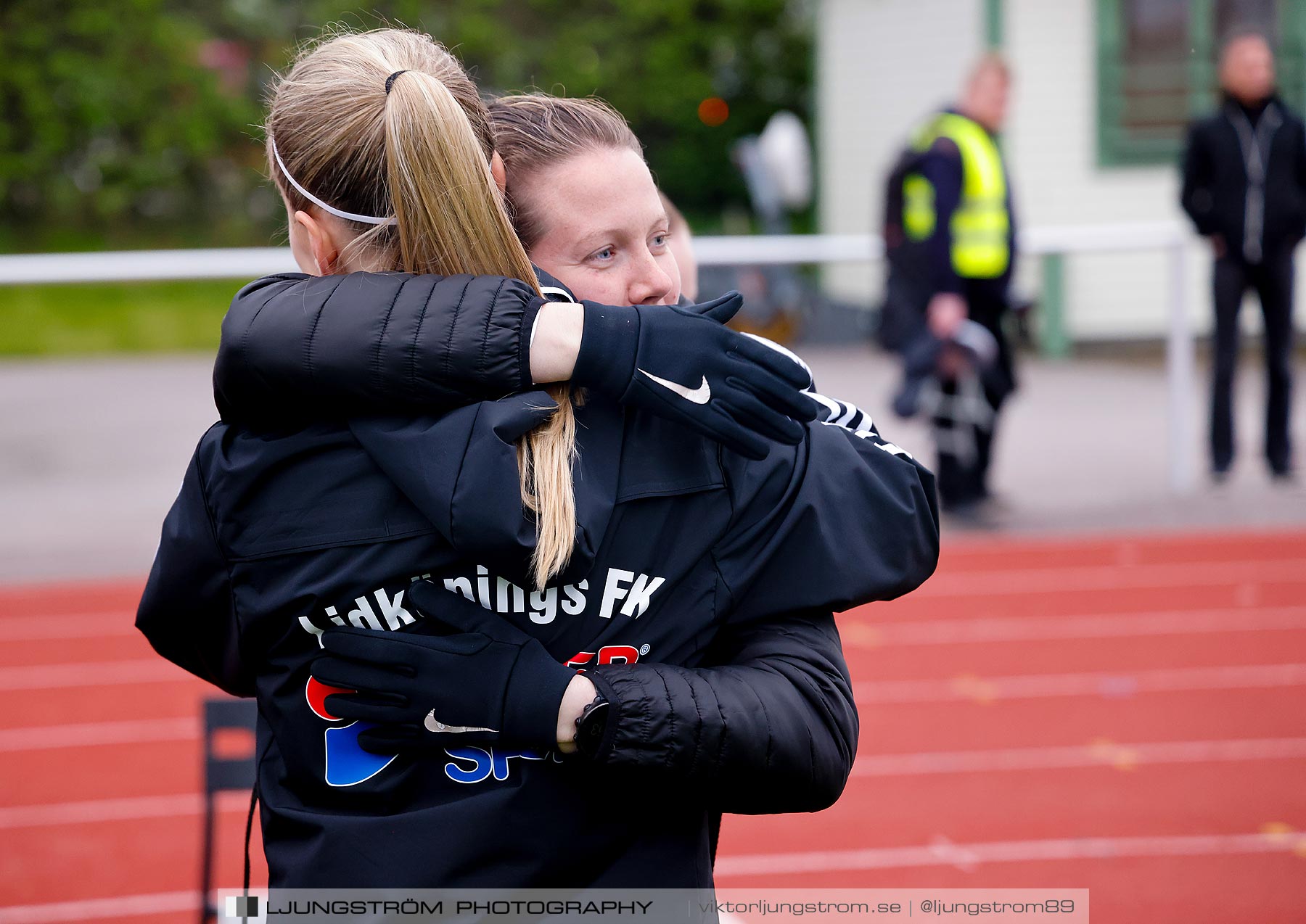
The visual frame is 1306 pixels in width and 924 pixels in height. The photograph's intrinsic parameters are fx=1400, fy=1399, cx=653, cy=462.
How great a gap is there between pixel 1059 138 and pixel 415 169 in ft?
41.8

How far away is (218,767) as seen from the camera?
2.92 meters

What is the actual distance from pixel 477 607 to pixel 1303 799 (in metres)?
3.58

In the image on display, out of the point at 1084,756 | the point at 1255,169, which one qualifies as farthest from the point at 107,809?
the point at 1255,169

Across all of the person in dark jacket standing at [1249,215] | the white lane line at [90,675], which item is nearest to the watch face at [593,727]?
the white lane line at [90,675]

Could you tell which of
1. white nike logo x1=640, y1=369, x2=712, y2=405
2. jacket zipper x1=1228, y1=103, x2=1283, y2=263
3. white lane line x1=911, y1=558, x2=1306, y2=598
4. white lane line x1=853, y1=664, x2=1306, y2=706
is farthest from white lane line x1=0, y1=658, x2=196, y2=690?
jacket zipper x1=1228, y1=103, x2=1283, y2=263

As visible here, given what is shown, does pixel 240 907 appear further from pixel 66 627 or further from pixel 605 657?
pixel 66 627

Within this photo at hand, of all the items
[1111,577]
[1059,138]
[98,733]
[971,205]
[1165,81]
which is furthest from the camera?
[1059,138]

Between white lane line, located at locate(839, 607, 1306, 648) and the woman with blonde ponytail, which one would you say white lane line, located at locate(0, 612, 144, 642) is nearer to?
white lane line, located at locate(839, 607, 1306, 648)

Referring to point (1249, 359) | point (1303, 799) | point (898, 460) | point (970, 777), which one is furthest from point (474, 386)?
point (1249, 359)

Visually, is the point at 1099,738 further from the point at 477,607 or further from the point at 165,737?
the point at 477,607

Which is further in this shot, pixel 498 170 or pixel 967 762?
pixel 967 762

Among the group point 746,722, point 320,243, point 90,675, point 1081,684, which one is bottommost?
point 1081,684

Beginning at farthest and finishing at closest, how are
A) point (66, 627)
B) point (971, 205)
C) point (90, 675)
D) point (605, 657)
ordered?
point (971, 205), point (66, 627), point (90, 675), point (605, 657)

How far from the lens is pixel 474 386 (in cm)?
133
